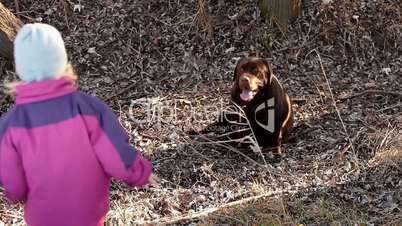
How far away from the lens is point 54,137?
2.61m

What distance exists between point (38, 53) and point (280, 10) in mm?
4430

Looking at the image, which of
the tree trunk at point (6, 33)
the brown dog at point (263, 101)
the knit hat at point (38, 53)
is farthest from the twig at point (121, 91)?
the knit hat at point (38, 53)

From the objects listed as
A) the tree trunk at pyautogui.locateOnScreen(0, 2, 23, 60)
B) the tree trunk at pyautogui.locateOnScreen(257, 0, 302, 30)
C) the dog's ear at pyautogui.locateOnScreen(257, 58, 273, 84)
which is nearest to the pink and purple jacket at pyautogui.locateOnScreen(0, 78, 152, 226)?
the dog's ear at pyautogui.locateOnScreen(257, 58, 273, 84)

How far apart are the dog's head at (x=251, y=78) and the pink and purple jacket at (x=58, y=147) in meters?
2.43

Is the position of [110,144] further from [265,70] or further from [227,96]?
[227,96]

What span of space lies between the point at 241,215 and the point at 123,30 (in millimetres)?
3324

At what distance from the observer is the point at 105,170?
273 cm

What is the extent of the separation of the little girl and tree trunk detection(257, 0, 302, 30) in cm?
420

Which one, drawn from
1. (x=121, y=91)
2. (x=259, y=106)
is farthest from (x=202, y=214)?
(x=121, y=91)

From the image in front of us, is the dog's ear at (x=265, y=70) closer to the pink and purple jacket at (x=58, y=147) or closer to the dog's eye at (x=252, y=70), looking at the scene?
the dog's eye at (x=252, y=70)

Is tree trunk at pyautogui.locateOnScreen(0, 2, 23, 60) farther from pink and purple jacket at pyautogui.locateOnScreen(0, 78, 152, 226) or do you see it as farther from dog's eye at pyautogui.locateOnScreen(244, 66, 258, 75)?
pink and purple jacket at pyautogui.locateOnScreen(0, 78, 152, 226)

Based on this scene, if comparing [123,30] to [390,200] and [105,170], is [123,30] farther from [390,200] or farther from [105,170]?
[105,170]

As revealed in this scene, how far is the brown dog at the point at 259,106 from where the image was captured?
5.08 m

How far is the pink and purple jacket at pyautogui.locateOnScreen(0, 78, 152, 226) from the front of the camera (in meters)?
2.60
